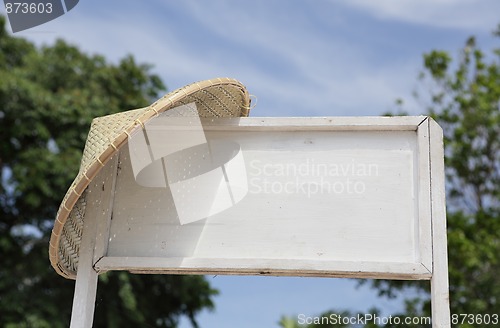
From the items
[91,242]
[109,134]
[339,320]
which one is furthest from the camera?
[339,320]

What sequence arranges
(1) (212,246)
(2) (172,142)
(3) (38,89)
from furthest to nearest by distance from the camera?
(3) (38,89) < (2) (172,142) < (1) (212,246)

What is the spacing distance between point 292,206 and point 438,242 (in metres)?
0.32

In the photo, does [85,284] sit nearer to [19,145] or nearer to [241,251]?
[241,251]

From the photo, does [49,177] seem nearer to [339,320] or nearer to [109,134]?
[339,320]

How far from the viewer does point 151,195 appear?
143cm

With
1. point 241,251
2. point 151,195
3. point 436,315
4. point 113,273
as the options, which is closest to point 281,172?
point 241,251

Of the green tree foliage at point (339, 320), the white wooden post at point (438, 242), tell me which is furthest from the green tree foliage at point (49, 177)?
the white wooden post at point (438, 242)

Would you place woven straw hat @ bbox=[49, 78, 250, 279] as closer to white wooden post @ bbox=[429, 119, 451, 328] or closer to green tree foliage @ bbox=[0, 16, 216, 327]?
white wooden post @ bbox=[429, 119, 451, 328]

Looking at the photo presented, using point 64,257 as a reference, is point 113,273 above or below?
below

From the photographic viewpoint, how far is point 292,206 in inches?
53.6

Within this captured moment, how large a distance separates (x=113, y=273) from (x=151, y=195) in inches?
181

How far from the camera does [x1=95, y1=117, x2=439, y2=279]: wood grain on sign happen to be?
1.30 m

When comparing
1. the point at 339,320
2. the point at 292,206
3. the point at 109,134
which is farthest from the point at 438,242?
the point at 339,320

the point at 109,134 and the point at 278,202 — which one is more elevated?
the point at 109,134
